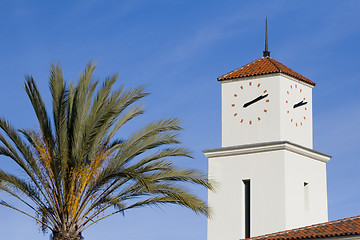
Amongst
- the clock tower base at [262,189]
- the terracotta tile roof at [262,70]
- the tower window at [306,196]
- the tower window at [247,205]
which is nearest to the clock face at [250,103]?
the terracotta tile roof at [262,70]

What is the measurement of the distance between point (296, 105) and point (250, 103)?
1755 mm

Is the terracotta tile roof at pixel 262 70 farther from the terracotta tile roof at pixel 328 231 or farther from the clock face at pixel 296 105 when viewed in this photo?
the terracotta tile roof at pixel 328 231

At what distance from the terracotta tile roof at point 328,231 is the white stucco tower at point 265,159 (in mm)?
4154

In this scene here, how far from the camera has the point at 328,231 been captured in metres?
26.8

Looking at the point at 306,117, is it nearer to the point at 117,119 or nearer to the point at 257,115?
the point at 257,115

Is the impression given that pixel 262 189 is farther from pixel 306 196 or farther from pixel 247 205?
pixel 306 196

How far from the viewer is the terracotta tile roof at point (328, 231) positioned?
1031 inches

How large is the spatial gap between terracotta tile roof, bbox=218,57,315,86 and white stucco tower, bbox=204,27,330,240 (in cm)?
4

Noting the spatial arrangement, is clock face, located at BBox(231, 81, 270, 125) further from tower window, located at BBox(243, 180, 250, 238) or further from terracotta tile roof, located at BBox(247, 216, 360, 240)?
terracotta tile roof, located at BBox(247, 216, 360, 240)

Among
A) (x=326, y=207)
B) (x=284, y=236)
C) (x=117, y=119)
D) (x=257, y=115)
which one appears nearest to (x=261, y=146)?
(x=257, y=115)

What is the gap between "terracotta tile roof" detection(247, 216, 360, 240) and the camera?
26188 millimetres

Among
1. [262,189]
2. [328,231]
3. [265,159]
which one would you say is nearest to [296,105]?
[265,159]

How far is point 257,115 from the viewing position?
3381cm

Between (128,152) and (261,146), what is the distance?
377 inches
